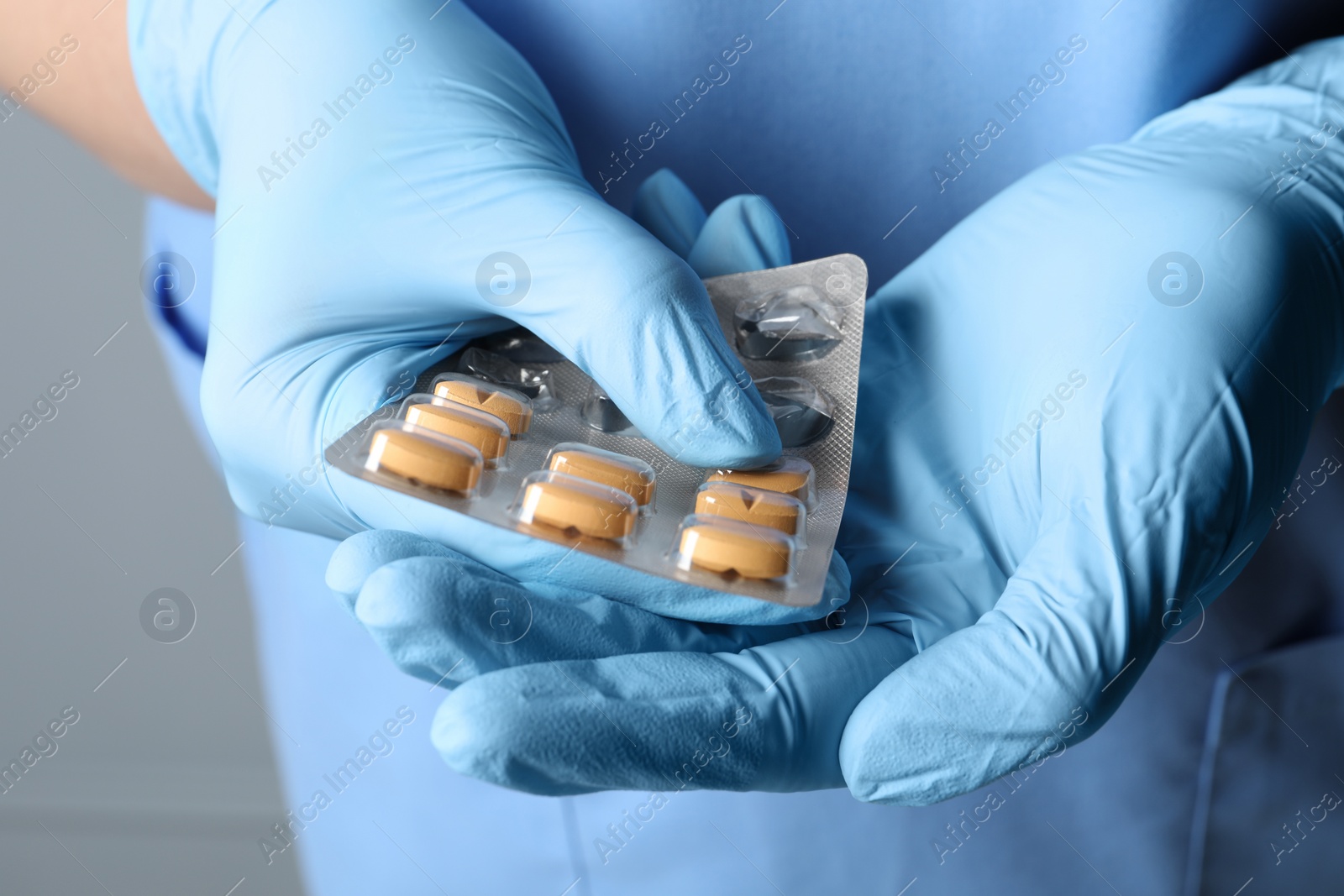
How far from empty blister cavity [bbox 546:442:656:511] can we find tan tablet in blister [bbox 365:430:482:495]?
0.12m

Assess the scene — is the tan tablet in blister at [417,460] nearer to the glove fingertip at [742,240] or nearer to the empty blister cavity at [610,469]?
the empty blister cavity at [610,469]

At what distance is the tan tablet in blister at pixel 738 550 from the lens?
0.96m

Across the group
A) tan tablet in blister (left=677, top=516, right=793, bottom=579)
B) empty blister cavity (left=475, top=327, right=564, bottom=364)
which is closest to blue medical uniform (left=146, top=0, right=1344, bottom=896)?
empty blister cavity (left=475, top=327, right=564, bottom=364)

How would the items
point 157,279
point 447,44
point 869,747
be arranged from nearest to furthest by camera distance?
1. point 869,747
2. point 447,44
3. point 157,279

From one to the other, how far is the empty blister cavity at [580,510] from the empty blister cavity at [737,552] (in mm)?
69

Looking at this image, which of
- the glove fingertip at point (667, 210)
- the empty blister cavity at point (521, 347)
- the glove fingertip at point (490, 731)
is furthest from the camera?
the glove fingertip at point (667, 210)

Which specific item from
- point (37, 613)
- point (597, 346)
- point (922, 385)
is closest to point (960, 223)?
point (922, 385)

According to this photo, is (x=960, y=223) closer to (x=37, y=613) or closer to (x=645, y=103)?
(x=645, y=103)

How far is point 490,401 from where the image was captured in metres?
1.14

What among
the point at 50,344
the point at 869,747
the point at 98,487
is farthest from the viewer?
the point at 98,487

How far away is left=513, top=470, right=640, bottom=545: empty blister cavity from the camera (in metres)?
0.98

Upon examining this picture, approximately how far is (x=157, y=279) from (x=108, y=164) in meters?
0.24

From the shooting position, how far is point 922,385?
1.31 metres

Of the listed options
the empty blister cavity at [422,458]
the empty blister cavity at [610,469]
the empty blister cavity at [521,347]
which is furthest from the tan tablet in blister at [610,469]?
the empty blister cavity at [521,347]
